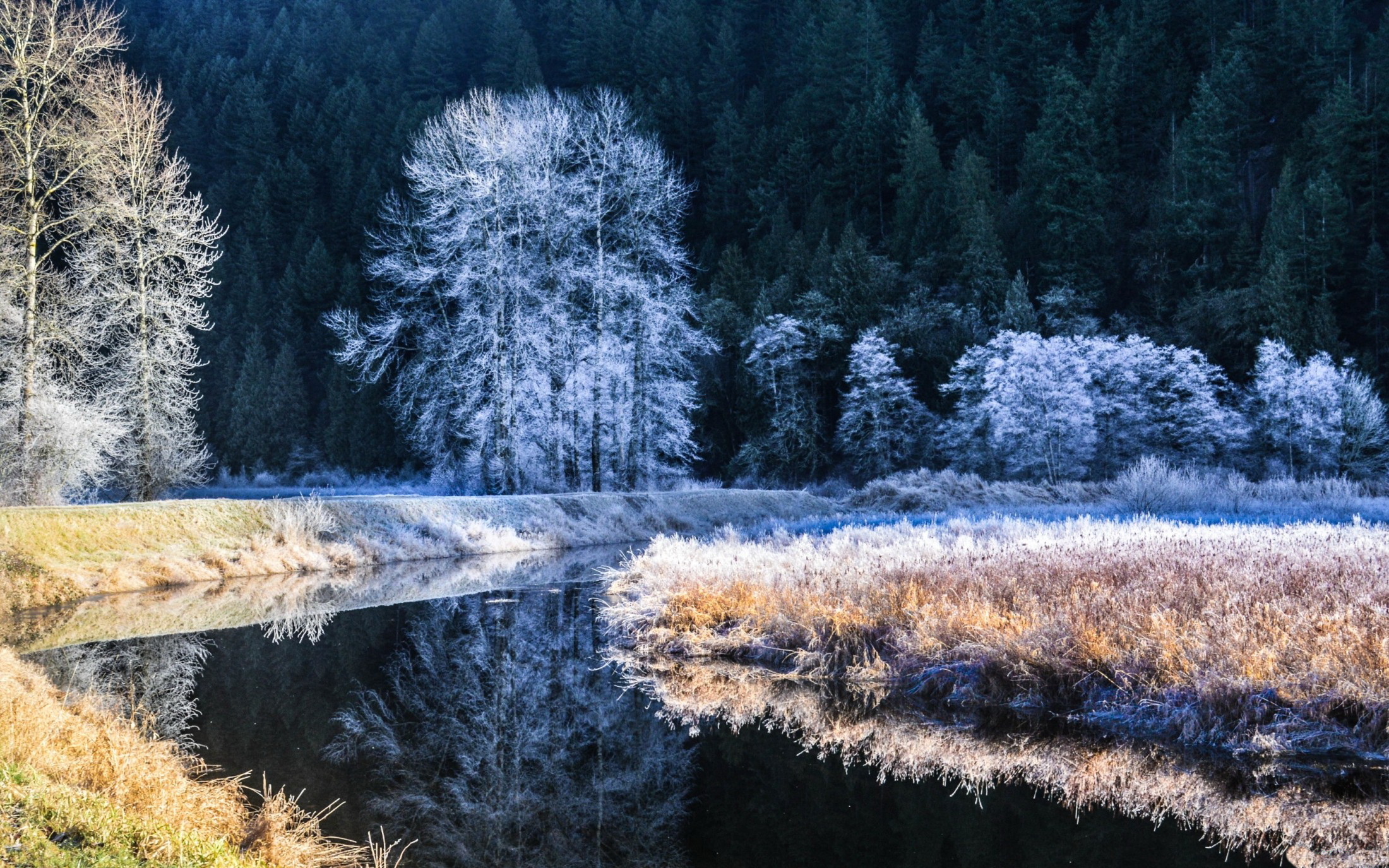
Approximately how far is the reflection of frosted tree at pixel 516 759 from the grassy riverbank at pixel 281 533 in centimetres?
696

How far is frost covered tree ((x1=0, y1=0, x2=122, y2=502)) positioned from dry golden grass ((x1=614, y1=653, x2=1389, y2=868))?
15910mm

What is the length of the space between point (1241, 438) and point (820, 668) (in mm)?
32016

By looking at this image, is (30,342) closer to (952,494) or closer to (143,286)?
(143,286)

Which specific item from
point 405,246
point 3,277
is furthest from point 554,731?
point 405,246

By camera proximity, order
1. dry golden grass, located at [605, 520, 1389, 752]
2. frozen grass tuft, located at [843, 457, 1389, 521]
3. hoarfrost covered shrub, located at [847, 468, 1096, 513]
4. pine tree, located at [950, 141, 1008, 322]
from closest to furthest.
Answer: dry golden grass, located at [605, 520, 1389, 752] < frozen grass tuft, located at [843, 457, 1389, 521] < hoarfrost covered shrub, located at [847, 468, 1096, 513] < pine tree, located at [950, 141, 1008, 322]

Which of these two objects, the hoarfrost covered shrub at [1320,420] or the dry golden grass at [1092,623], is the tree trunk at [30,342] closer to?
the dry golden grass at [1092,623]

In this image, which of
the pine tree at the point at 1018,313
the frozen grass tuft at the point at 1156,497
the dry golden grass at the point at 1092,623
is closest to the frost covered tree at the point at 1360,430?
the frozen grass tuft at the point at 1156,497

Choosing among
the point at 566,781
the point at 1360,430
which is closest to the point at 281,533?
the point at 566,781

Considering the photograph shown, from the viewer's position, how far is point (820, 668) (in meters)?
9.39

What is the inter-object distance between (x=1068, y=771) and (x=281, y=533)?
15.5 m

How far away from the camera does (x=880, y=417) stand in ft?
135

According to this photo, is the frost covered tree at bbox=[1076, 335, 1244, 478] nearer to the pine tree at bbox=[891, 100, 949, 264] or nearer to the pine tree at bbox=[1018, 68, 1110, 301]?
the pine tree at bbox=[1018, 68, 1110, 301]

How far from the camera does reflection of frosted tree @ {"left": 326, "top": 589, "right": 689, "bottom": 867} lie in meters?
5.64

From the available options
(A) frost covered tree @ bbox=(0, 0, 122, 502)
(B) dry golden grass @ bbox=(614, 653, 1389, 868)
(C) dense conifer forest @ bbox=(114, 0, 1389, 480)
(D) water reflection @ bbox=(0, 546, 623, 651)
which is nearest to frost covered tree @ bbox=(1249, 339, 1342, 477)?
(C) dense conifer forest @ bbox=(114, 0, 1389, 480)
